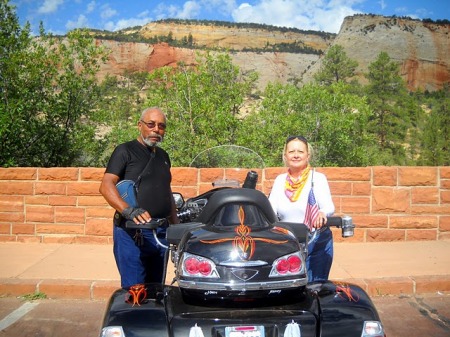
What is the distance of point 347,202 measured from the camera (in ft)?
27.0

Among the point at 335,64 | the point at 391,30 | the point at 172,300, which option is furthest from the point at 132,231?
the point at 391,30

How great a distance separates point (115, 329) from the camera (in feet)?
9.17

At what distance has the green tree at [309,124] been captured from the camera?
47.6 feet

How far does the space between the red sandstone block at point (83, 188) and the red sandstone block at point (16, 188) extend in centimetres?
61

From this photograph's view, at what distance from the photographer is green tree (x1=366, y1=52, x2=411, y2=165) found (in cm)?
3180

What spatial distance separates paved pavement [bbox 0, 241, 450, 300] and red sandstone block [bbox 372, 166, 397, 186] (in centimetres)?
95

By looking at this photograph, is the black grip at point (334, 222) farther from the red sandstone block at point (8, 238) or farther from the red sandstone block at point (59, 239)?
the red sandstone block at point (8, 238)

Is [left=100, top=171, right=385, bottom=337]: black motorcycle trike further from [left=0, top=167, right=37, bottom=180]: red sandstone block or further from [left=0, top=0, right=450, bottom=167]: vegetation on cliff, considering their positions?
[left=0, top=0, right=450, bottom=167]: vegetation on cliff

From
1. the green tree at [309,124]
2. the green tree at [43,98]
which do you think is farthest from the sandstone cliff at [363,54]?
the green tree at [43,98]

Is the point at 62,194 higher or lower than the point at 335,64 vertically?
lower

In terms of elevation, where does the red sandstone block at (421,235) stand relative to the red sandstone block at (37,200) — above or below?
below

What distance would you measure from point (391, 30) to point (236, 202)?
297ft

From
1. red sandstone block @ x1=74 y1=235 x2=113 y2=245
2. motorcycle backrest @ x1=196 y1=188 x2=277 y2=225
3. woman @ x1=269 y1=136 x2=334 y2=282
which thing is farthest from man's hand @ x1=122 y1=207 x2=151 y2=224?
red sandstone block @ x1=74 y1=235 x2=113 y2=245

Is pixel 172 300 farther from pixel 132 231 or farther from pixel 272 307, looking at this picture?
pixel 132 231
